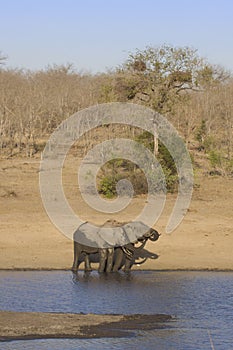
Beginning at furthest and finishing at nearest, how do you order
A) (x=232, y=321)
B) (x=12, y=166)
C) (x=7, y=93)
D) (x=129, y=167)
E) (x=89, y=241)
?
(x=7, y=93) < (x=12, y=166) < (x=129, y=167) < (x=89, y=241) < (x=232, y=321)

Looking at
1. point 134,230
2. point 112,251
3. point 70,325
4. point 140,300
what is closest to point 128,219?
point 134,230

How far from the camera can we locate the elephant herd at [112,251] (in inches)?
570

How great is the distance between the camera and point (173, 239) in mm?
17250

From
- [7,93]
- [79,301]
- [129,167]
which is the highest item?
[7,93]

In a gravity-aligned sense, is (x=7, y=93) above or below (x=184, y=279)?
above

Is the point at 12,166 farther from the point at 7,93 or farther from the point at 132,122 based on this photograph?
the point at 7,93

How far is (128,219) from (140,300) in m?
6.86

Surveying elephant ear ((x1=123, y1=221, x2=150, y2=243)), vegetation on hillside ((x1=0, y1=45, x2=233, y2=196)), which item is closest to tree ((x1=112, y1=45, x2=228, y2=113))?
vegetation on hillside ((x1=0, y1=45, x2=233, y2=196))

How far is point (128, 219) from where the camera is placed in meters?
19.0

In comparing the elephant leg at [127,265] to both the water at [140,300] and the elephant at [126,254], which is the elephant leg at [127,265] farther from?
the water at [140,300]

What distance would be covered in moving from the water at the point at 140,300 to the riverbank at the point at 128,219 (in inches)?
37.4

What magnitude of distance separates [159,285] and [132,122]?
13770mm

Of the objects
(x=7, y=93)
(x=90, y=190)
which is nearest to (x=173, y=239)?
(x=90, y=190)

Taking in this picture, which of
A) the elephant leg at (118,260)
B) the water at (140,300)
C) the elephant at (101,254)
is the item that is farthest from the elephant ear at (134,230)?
the water at (140,300)
